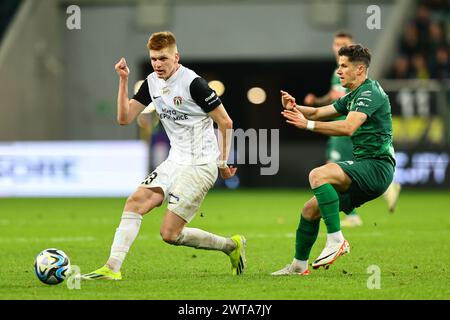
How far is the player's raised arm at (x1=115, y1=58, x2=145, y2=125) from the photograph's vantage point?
323 inches

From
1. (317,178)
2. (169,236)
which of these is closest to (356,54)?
(317,178)

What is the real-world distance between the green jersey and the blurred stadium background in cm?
1258

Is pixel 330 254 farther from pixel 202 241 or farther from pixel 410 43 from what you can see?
pixel 410 43

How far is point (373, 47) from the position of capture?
2641 centimetres

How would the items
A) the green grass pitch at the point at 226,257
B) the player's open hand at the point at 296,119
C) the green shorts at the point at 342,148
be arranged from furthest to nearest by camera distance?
the green shorts at the point at 342,148
the player's open hand at the point at 296,119
the green grass pitch at the point at 226,257

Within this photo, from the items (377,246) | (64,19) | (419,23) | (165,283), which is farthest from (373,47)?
(165,283)

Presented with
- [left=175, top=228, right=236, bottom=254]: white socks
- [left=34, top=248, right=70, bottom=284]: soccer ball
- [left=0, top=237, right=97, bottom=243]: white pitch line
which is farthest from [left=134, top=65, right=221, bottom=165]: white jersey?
[left=0, top=237, right=97, bottom=243]: white pitch line

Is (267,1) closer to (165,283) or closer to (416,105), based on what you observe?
(416,105)

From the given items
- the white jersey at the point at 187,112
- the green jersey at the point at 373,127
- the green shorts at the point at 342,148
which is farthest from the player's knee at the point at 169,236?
the green shorts at the point at 342,148

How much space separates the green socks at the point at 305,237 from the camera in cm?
845

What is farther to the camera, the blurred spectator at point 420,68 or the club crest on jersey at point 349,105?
the blurred spectator at point 420,68

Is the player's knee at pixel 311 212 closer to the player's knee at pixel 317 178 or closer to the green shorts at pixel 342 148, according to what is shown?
the player's knee at pixel 317 178

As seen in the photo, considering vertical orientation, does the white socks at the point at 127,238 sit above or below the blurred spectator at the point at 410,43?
below

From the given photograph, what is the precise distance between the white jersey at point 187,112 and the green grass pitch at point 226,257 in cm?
97
